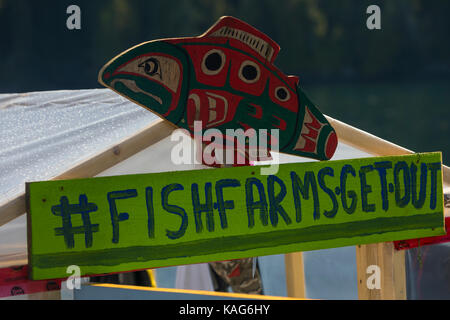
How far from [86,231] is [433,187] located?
0.74 meters

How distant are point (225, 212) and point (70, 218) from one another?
0.93 feet

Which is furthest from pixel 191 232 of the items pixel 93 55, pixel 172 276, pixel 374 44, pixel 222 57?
pixel 374 44

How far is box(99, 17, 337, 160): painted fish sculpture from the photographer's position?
1070 millimetres

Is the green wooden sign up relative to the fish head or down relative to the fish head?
down

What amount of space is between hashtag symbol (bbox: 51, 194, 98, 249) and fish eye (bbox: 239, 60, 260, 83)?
1.24 feet

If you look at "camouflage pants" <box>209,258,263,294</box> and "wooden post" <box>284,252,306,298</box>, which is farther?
"wooden post" <box>284,252,306,298</box>

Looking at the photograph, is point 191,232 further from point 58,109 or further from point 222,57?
point 58,109

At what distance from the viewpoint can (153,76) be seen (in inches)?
42.6

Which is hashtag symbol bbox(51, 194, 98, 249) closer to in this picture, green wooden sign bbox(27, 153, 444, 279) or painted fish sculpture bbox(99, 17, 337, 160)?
green wooden sign bbox(27, 153, 444, 279)

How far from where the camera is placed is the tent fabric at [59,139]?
51.9 inches

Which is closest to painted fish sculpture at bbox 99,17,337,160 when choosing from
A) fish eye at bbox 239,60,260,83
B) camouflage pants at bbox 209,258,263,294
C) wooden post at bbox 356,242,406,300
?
fish eye at bbox 239,60,260,83
